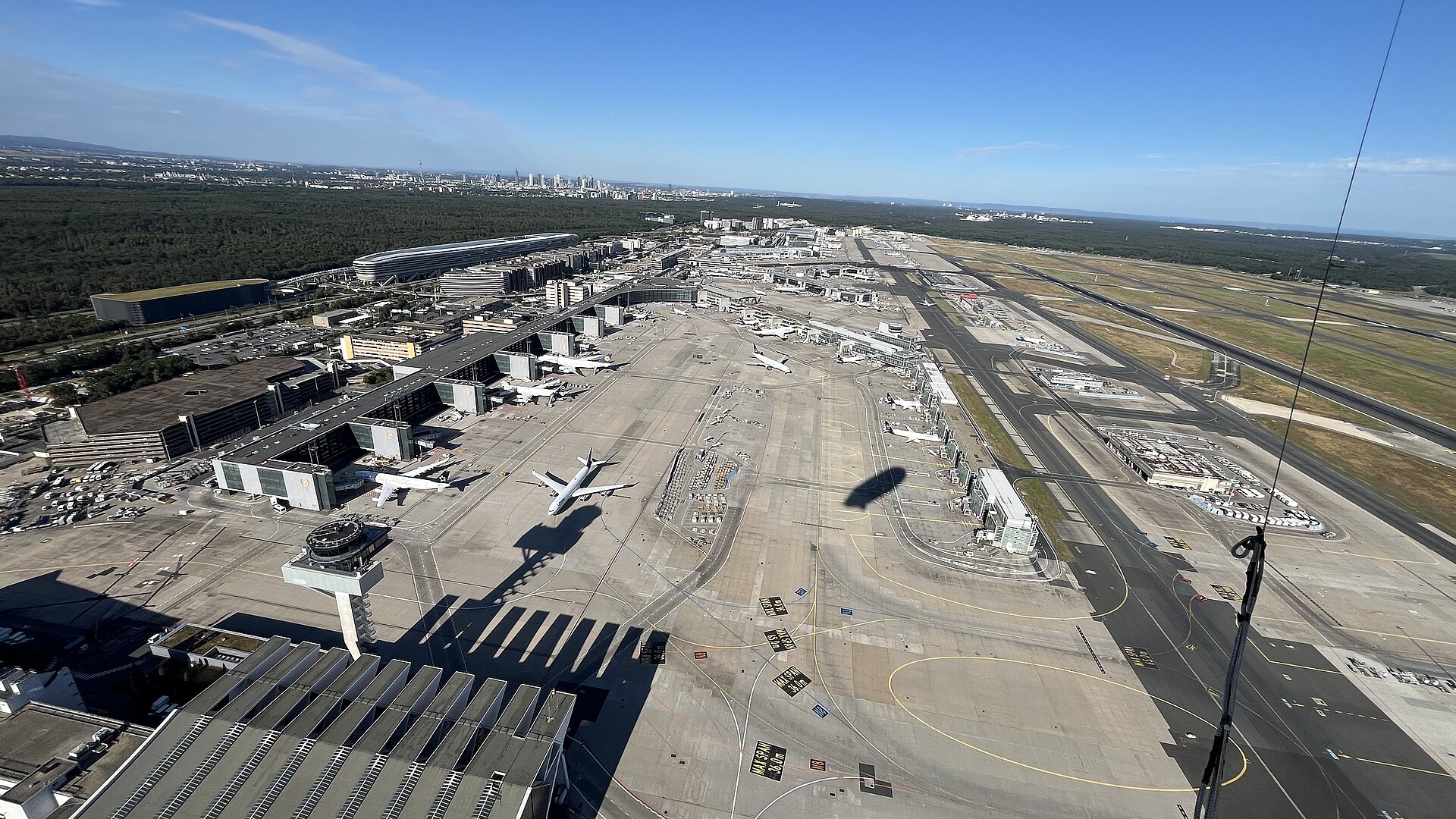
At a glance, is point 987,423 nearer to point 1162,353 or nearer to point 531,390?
point 531,390

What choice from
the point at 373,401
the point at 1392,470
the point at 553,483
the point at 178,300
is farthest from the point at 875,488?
the point at 178,300

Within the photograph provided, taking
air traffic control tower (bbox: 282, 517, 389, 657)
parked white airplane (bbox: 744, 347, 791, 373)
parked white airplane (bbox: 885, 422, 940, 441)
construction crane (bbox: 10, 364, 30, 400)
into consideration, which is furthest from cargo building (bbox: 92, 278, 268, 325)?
parked white airplane (bbox: 885, 422, 940, 441)

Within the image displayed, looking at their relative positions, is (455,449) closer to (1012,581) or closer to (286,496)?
(286,496)

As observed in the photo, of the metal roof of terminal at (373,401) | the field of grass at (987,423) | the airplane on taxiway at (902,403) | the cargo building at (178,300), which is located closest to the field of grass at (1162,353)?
the field of grass at (987,423)

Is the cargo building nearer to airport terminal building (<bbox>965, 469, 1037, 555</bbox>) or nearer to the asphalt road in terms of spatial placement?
airport terminal building (<bbox>965, 469, 1037, 555</bbox>)

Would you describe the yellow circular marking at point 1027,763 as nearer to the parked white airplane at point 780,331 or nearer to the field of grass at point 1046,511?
the field of grass at point 1046,511
